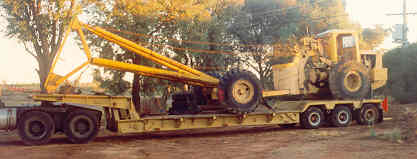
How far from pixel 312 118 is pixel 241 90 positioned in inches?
162

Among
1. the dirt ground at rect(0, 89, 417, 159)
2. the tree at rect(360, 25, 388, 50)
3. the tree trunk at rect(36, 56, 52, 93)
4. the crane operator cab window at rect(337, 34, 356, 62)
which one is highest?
the tree at rect(360, 25, 388, 50)

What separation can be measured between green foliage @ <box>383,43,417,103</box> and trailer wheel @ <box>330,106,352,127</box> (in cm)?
1143

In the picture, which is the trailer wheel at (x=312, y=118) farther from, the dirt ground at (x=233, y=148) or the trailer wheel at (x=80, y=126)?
the trailer wheel at (x=80, y=126)

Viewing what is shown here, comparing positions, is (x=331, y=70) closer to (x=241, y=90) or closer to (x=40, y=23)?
(x=241, y=90)

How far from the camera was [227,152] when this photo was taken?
11.2 meters

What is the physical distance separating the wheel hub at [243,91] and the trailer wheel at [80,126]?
496cm

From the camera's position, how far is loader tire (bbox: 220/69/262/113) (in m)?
15.0

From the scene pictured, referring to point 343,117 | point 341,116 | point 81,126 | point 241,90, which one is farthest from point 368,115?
point 81,126

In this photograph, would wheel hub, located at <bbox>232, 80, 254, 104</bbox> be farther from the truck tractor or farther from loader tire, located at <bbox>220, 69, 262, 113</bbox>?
the truck tractor

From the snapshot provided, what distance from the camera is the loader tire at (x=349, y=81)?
17.4m

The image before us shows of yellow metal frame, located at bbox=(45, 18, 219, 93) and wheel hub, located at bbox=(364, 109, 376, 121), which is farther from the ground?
yellow metal frame, located at bbox=(45, 18, 219, 93)

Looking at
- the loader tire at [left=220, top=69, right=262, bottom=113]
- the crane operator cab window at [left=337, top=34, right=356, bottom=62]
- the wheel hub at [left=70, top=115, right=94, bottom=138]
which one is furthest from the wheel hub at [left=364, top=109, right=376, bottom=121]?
the wheel hub at [left=70, top=115, right=94, bottom=138]

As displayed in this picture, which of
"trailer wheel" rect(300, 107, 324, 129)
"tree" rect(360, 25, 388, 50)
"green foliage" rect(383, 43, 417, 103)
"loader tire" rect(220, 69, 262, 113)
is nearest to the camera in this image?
"loader tire" rect(220, 69, 262, 113)

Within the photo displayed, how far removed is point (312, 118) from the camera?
17641 mm
